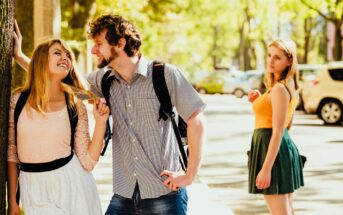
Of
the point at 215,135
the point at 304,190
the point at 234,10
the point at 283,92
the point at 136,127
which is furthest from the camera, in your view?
the point at 234,10

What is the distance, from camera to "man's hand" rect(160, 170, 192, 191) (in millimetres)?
3953

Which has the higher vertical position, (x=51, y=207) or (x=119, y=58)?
(x=119, y=58)

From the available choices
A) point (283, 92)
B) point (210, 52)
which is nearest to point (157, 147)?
point (283, 92)

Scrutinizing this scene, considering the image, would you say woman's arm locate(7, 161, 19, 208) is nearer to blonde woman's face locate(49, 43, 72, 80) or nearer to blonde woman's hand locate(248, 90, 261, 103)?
blonde woman's face locate(49, 43, 72, 80)

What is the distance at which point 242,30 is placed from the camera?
2751 inches

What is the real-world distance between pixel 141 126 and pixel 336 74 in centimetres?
1817

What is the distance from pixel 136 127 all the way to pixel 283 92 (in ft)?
4.96

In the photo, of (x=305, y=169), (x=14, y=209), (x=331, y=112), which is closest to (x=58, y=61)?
(x=14, y=209)

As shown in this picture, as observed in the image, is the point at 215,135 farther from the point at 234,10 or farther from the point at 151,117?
the point at 234,10

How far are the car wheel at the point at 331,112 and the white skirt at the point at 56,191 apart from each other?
18.3 m

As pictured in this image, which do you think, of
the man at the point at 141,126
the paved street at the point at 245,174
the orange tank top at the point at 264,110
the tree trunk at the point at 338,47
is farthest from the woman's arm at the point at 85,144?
the tree trunk at the point at 338,47

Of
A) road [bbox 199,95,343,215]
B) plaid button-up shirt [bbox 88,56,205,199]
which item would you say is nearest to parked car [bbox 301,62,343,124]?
road [bbox 199,95,343,215]

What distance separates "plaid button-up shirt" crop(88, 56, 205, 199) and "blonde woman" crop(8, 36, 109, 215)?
0.12 metres

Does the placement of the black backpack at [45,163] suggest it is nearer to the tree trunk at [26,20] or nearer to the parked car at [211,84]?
the tree trunk at [26,20]
